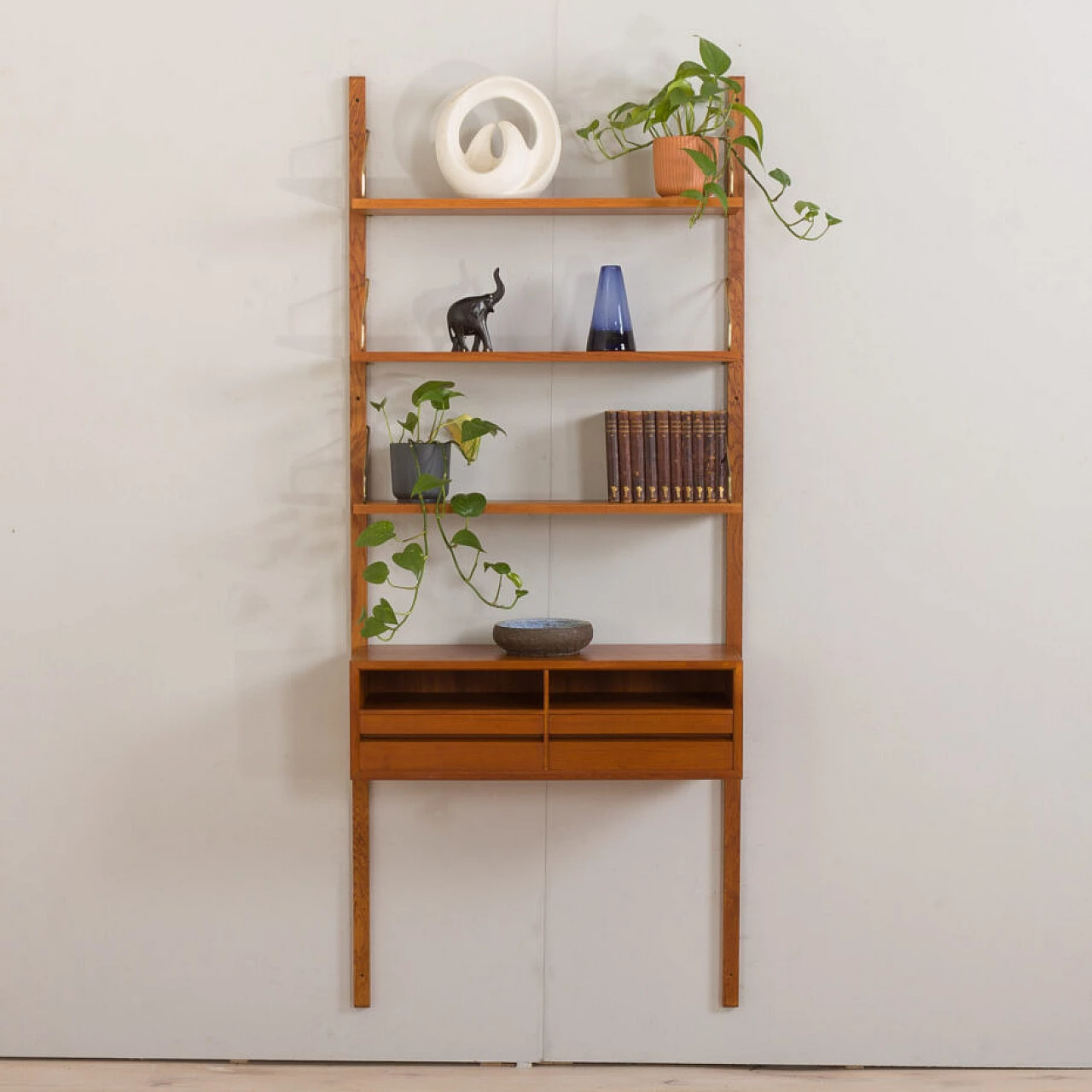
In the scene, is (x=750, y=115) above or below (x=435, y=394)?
above

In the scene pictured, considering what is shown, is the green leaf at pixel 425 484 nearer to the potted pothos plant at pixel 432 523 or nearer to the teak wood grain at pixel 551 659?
the potted pothos plant at pixel 432 523

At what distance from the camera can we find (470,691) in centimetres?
282

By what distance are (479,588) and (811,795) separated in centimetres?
96

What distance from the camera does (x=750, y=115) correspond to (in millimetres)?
2559

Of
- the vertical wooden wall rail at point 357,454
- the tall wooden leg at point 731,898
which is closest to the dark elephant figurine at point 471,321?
the vertical wooden wall rail at point 357,454

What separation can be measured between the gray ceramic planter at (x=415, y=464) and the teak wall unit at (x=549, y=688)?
63 millimetres

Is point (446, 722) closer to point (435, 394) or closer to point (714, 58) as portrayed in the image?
point (435, 394)

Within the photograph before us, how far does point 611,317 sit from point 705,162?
0.39 metres

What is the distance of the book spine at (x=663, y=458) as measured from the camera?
104 inches

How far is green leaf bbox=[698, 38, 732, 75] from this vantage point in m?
2.54

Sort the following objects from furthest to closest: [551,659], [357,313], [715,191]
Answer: [357,313]
[551,659]
[715,191]

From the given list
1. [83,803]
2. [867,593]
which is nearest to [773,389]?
[867,593]

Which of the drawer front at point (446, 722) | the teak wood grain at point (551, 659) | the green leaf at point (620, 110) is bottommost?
the drawer front at point (446, 722)

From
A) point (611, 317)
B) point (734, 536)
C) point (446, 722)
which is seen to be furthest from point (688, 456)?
point (446, 722)
